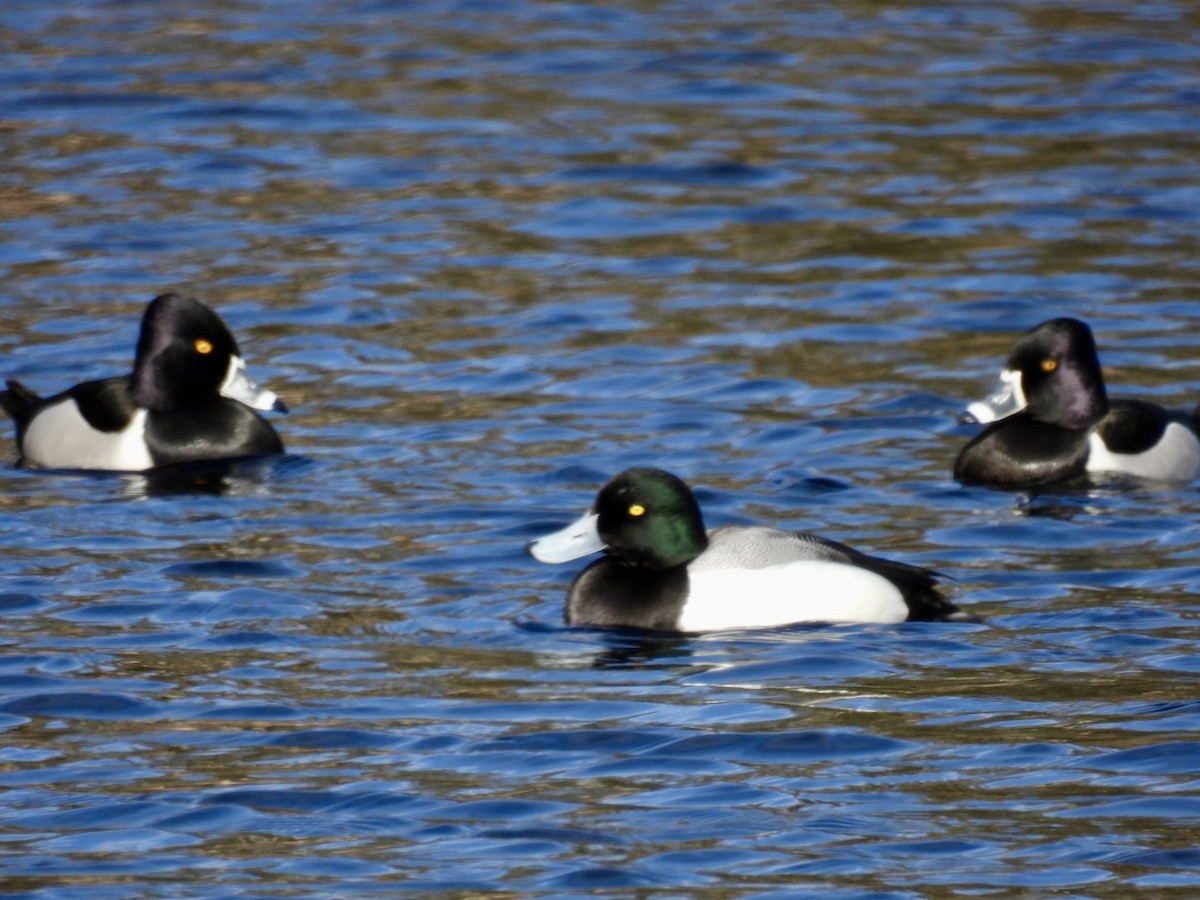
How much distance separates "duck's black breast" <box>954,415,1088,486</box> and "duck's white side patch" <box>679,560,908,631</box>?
222 centimetres

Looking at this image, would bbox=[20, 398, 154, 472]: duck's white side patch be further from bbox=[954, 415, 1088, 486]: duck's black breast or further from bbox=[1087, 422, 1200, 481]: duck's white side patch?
bbox=[1087, 422, 1200, 481]: duck's white side patch

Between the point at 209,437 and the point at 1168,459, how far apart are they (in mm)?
4045

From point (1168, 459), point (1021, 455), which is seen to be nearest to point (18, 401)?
point (1021, 455)

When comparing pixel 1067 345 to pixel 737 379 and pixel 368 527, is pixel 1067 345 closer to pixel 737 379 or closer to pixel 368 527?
pixel 737 379

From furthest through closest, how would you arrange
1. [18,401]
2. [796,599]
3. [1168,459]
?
[18,401] < [1168,459] < [796,599]

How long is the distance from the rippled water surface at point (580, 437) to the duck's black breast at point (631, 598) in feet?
0.40

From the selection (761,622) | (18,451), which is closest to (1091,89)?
(18,451)

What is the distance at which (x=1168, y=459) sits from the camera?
9914 mm

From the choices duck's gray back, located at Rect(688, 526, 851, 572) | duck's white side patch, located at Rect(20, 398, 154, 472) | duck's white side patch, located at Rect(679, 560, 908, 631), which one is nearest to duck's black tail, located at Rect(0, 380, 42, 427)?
duck's white side patch, located at Rect(20, 398, 154, 472)

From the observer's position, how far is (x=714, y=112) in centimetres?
1717

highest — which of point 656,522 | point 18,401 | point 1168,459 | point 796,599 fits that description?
point 18,401

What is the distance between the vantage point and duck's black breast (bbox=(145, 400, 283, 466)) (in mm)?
10453

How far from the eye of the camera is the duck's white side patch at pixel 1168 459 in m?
9.91

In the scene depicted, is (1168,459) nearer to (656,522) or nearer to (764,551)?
(764,551)
